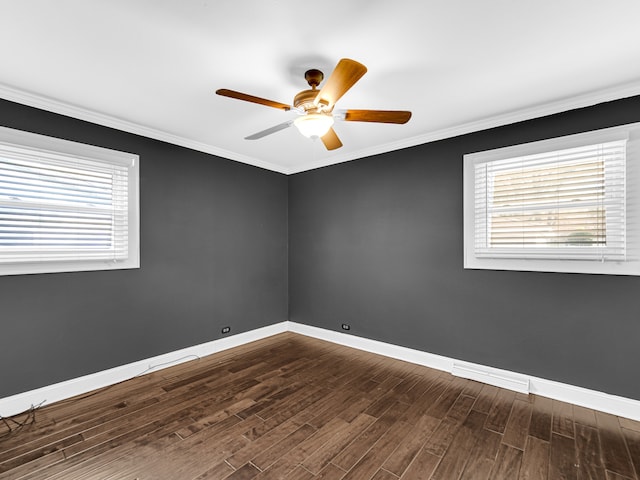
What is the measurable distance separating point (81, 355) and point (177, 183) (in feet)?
6.49

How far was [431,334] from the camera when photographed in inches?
137

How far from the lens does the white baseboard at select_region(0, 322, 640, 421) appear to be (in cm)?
248

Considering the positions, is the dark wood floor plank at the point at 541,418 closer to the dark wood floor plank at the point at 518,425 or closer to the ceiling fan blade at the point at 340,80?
the dark wood floor plank at the point at 518,425

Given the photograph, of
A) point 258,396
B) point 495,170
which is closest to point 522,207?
A: point 495,170

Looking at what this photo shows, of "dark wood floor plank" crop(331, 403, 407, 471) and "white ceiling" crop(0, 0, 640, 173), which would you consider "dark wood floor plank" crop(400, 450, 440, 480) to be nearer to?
"dark wood floor plank" crop(331, 403, 407, 471)

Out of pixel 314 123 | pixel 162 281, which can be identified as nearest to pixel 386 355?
pixel 162 281

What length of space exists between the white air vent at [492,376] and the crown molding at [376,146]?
2.45 meters

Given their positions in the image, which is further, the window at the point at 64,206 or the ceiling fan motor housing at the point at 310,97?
the window at the point at 64,206

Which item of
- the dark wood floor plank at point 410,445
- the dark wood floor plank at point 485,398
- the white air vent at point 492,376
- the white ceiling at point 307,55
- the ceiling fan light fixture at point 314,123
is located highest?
the white ceiling at point 307,55

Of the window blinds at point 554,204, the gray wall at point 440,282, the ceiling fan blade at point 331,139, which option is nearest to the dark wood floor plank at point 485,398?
the gray wall at point 440,282

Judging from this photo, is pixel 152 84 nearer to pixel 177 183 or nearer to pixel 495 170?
pixel 177 183

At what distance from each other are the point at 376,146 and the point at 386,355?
2637 millimetres

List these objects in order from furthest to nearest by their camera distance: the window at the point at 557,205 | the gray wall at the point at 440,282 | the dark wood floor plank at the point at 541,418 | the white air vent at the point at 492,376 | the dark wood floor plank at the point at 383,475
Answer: the white air vent at the point at 492,376, the gray wall at the point at 440,282, the window at the point at 557,205, the dark wood floor plank at the point at 541,418, the dark wood floor plank at the point at 383,475

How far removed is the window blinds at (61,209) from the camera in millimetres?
2488
